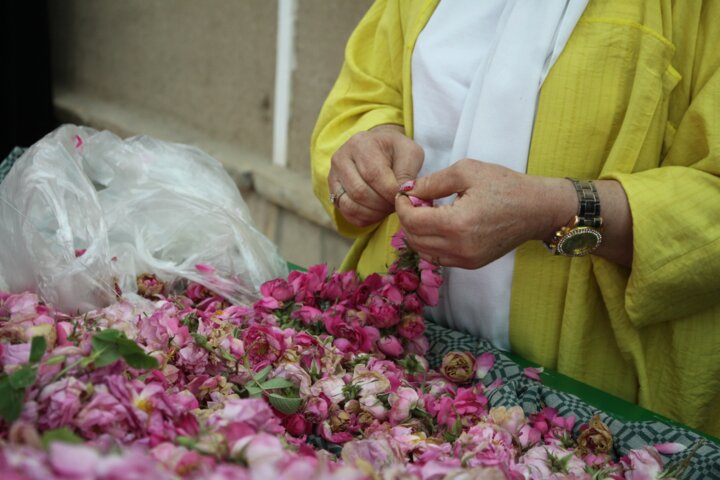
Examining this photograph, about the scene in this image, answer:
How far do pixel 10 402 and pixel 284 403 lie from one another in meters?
0.32

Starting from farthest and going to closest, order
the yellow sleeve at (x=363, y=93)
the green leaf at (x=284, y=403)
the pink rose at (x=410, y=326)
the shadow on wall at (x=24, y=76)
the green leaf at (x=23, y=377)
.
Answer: the shadow on wall at (x=24, y=76)
the yellow sleeve at (x=363, y=93)
the pink rose at (x=410, y=326)
the green leaf at (x=284, y=403)
the green leaf at (x=23, y=377)

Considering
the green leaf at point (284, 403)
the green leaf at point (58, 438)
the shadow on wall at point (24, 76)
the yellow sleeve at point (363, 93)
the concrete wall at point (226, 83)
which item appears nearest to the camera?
the green leaf at point (58, 438)

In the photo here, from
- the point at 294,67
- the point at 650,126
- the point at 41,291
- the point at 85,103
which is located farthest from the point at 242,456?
the point at 85,103

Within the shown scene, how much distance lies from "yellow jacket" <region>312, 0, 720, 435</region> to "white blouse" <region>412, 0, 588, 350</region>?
0.02 metres

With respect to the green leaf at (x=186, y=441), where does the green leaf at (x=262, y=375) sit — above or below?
below

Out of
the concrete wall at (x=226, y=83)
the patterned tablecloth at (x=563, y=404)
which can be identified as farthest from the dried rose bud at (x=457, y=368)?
the concrete wall at (x=226, y=83)

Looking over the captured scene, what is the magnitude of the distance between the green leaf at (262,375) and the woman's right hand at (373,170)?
0.36 m

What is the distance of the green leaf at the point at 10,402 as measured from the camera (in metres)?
0.61

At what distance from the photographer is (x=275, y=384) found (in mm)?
875

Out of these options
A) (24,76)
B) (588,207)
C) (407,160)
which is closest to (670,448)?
(588,207)

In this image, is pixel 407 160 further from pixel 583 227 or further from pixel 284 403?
pixel 284 403

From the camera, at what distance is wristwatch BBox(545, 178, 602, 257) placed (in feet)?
3.39

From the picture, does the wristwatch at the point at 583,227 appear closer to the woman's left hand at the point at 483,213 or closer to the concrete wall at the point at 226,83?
the woman's left hand at the point at 483,213

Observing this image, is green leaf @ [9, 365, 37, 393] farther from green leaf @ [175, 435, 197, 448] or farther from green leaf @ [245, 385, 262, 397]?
green leaf @ [245, 385, 262, 397]
